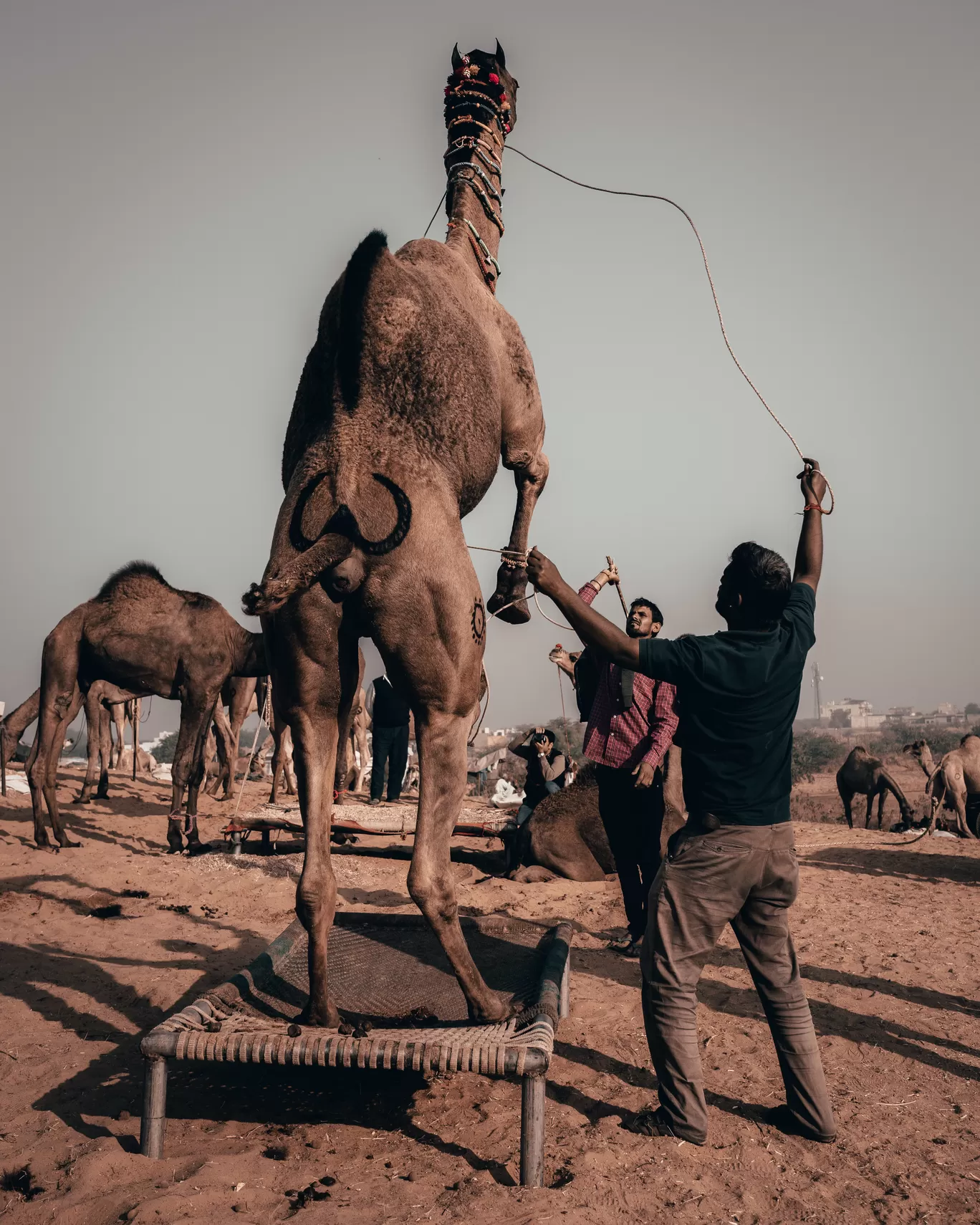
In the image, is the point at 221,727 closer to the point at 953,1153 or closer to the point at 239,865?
the point at 239,865

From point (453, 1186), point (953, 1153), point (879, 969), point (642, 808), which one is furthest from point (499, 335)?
point (879, 969)

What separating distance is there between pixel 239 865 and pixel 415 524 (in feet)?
23.9

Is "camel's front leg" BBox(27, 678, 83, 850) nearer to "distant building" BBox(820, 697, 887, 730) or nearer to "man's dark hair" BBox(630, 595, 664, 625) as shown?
"man's dark hair" BBox(630, 595, 664, 625)

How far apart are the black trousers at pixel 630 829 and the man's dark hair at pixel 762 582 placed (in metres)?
2.58

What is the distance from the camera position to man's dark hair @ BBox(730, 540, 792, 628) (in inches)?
145

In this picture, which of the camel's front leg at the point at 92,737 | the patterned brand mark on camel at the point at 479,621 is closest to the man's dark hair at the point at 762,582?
the patterned brand mark on camel at the point at 479,621

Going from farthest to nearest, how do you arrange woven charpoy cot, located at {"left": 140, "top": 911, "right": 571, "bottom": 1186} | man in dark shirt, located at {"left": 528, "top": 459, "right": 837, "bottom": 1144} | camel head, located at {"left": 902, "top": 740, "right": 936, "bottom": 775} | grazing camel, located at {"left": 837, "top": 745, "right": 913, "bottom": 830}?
camel head, located at {"left": 902, "top": 740, "right": 936, "bottom": 775}
grazing camel, located at {"left": 837, "top": 745, "right": 913, "bottom": 830}
man in dark shirt, located at {"left": 528, "top": 459, "right": 837, "bottom": 1144}
woven charpoy cot, located at {"left": 140, "top": 911, "right": 571, "bottom": 1186}

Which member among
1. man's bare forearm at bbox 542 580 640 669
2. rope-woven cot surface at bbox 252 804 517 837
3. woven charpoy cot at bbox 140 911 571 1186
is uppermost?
man's bare forearm at bbox 542 580 640 669

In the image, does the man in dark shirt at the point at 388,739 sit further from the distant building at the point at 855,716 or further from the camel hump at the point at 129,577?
the distant building at the point at 855,716

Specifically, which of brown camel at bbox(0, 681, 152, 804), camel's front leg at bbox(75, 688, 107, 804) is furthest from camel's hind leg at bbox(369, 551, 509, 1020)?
camel's front leg at bbox(75, 688, 107, 804)

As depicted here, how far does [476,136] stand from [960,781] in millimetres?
12569

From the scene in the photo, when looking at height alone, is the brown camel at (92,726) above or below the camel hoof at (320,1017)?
above

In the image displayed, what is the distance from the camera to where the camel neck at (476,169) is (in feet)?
16.5

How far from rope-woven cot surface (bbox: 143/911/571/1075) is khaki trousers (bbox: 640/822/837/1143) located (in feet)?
1.64
